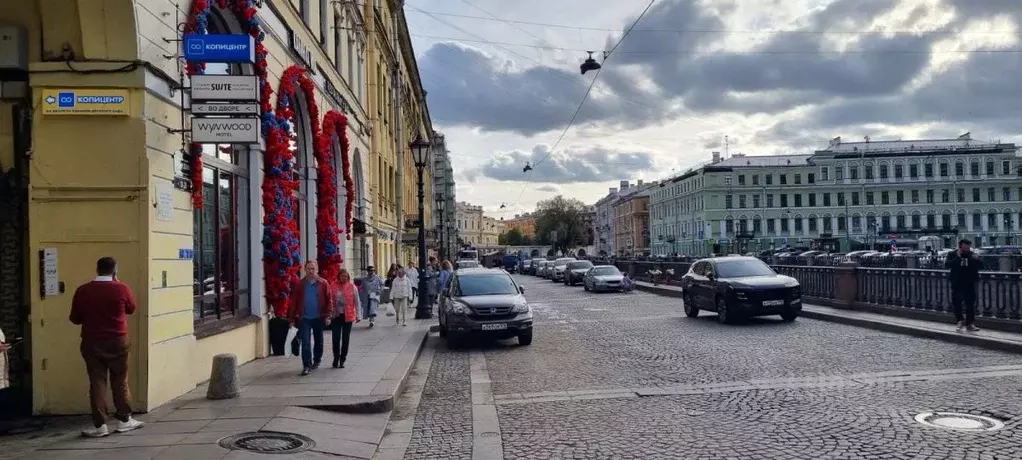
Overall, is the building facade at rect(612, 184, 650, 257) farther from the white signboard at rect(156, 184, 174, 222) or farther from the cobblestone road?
the white signboard at rect(156, 184, 174, 222)

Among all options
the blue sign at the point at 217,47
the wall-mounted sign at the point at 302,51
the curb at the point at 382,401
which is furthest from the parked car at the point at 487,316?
the blue sign at the point at 217,47

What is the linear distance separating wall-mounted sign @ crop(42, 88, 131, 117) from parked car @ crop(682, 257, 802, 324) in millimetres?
13722

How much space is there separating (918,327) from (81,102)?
14.4 meters

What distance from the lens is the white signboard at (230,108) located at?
9.61m

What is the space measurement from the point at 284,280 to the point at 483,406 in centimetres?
580

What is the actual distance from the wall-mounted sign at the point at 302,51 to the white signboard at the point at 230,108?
6.18 metres

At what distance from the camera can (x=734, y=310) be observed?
18.1m

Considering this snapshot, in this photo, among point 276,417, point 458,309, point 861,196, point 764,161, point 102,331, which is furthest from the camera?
point 764,161

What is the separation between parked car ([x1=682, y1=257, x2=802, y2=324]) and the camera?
58.4ft

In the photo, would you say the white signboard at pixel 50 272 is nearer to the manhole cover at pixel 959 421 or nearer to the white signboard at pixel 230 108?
the white signboard at pixel 230 108

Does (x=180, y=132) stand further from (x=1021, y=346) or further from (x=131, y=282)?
(x=1021, y=346)

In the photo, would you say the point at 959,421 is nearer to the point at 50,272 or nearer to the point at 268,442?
→ the point at 268,442

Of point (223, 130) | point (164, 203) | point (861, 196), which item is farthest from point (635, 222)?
point (164, 203)

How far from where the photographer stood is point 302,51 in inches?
647
